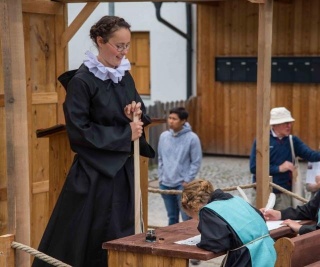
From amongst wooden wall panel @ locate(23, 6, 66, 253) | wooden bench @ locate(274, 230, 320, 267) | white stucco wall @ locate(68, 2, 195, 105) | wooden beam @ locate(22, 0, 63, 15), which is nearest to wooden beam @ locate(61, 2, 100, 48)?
wooden wall panel @ locate(23, 6, 66, 253)

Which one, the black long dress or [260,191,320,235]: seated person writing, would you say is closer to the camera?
the black long dress

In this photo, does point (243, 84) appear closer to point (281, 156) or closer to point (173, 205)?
point (173, 205)

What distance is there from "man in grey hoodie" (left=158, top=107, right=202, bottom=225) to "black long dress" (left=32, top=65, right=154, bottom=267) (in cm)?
357

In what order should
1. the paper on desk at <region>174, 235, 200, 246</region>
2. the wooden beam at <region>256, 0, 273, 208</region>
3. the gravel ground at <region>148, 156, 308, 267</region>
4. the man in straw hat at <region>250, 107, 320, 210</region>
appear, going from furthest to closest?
the gravel ground at <region>148, 156, 308, 267</region>, the man in straw hat at <region>250, 107, 320, 210</region>, the wooden beam at <region>256, 0, 273, 208</region>, the paper on desk at <region>174, 235, 200, 246</region>

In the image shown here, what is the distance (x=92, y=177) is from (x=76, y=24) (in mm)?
2225

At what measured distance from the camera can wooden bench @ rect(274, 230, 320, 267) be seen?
439 cm

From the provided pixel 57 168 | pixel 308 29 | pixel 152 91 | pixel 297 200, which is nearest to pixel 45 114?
pixel 57 168

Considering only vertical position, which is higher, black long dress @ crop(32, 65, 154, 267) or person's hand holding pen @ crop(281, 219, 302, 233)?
black long dress @ crop(32, 65, 154, 267)

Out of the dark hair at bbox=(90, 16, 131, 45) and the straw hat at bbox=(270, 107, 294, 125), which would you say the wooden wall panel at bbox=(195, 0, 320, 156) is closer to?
the straw hat at bbox=(270, 107, 294, 125)

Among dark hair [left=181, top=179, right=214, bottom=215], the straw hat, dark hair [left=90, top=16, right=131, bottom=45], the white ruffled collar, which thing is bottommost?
dark hair [left=181, top=179, right=214, bottom=215]

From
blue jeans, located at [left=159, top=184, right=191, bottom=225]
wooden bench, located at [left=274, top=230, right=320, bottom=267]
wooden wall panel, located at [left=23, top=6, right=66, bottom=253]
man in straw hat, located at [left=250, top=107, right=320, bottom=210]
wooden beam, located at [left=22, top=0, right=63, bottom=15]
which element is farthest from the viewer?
blue jeans, located at [left=159, top=184, right=191, bottom=225]

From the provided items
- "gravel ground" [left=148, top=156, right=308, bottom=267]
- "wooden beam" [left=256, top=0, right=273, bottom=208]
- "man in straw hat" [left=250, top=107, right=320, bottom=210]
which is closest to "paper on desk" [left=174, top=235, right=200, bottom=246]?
"wooden beam" [left=256, top=0, right=273, bottom=208]

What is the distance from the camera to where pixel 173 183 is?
891cm

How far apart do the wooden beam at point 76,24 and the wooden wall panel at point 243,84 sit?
8987 millimetres
